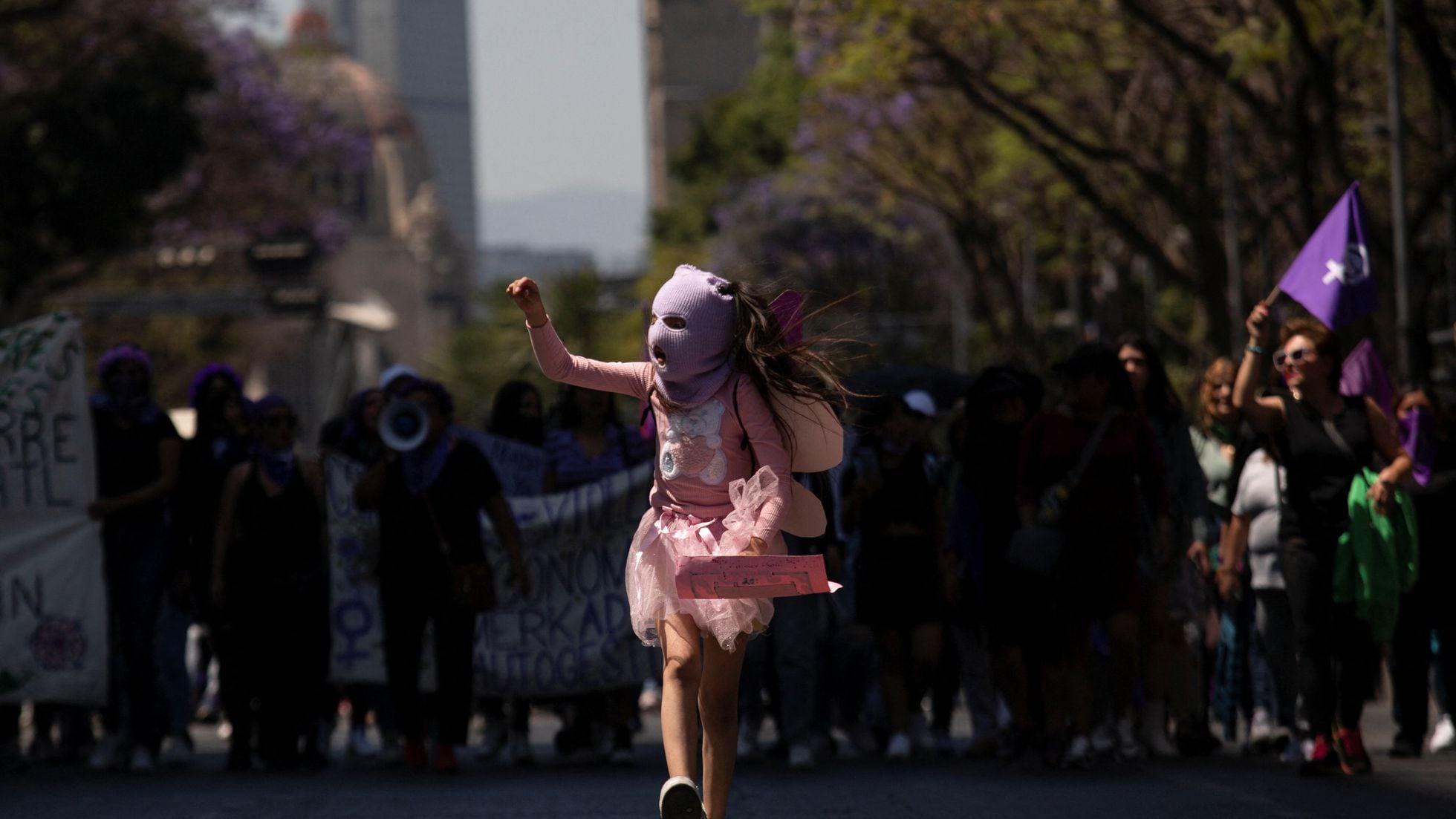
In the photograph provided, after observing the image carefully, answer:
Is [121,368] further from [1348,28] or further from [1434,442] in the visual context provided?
[1348,28]

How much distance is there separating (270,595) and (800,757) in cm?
254

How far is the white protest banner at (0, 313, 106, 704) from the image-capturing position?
424 inches

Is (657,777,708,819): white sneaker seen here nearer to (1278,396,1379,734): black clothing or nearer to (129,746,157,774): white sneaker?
(1278,396,1379,734): black clothing

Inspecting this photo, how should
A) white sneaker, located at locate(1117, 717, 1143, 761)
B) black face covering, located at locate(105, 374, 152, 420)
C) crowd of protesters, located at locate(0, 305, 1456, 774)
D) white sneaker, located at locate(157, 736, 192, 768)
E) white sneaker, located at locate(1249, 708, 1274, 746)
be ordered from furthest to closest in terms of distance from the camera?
1. white sneaker, located at locate(157, 736, 192, 768)
2. black face covering, located at locate(105, 374, 152, 420)
3. white sneaker, located at locate(1249, 708, 1274, 746)
4. white sneaker, located at locate(1117, 717, 1143, 761)
5. crowd of protesters, located at locate(0, 305, 1456, 774)

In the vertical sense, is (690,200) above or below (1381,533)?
above

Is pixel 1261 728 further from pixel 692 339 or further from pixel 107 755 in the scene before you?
pixel 107 755

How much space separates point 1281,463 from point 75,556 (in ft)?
17.6

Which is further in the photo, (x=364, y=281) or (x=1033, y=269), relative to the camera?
(x=364, y=281)

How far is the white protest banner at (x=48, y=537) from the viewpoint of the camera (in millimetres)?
10766

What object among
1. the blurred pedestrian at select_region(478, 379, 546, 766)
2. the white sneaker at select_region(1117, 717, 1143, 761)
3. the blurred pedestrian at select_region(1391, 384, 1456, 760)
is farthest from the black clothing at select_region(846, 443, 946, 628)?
the blurred pedestrian at select_region(1391, 384, 1456, 760)

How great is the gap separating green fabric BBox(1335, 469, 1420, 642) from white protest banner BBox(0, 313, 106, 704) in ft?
17.9

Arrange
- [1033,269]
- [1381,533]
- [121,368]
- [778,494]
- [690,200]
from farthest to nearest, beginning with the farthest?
[690,200]
[1033,269]
[121,368]
[1381,533]
[778,494]

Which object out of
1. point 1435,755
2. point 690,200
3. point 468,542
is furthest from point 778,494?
point 690,200

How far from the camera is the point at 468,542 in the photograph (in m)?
10.4
